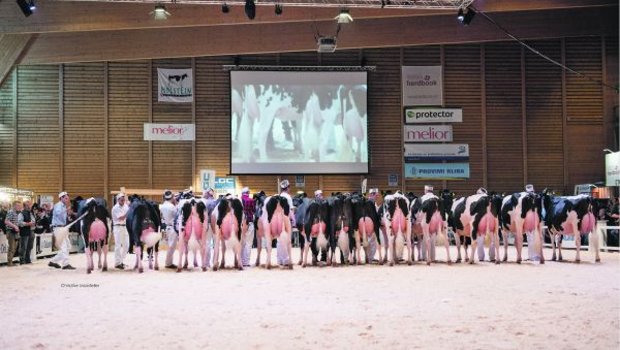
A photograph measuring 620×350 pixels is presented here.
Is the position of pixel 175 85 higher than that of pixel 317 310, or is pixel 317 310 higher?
pixel 175 85

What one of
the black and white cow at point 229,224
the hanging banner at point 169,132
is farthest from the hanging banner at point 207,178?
the black and white cow at point 229,224

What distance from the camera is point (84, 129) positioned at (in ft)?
95.5

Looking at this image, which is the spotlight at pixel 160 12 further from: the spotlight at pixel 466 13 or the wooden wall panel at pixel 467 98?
the wooden wall panel at pixel 467 98

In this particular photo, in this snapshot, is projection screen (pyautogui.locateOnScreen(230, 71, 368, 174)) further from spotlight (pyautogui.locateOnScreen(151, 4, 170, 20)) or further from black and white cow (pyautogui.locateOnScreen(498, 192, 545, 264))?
black and white cow (pyautogui.locateOnScreen(498, 192, 545, 264))

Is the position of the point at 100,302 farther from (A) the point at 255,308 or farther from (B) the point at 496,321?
(B) the point at 496,321

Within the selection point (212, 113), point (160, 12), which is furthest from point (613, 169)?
point (160, 12)

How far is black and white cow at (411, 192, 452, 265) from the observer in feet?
51.9

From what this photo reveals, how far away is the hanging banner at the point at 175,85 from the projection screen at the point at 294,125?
2023 millimetres

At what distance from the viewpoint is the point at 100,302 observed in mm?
9766

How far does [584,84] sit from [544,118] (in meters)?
2.55

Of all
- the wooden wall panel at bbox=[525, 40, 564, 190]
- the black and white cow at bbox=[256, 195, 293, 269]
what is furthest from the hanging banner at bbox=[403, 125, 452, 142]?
the black and white cow at bbox=[256, 195, 293, 269]

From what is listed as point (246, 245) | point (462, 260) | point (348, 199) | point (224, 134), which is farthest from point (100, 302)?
point (224, 134)

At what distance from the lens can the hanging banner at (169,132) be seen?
29.2 meters

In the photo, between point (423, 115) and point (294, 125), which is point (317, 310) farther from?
point (423, 115)
